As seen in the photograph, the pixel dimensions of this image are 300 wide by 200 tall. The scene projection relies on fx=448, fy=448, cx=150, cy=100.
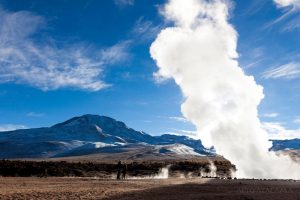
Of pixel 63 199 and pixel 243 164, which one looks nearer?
pixel 63 199

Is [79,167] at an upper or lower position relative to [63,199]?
upper

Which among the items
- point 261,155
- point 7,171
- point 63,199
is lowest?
point 63,199

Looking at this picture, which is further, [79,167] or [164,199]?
[79,167]

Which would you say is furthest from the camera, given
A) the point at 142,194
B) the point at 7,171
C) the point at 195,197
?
the point at 7,171

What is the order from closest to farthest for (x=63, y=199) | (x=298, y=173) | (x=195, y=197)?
1. (x=63, y=199)
2. (x=195, y=197)
3. (x=298, y=173)

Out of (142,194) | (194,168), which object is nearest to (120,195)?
(142,194)

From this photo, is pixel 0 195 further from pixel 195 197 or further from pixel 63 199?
pixel 195 197

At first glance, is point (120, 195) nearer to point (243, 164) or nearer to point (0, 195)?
point (0, 195)

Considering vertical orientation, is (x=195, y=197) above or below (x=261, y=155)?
below

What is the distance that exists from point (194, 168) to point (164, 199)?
2308 inches

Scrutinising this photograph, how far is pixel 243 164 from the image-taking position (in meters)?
91.9

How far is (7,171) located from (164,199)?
155ft

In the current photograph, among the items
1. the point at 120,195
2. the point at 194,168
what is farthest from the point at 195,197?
the point at 194,168

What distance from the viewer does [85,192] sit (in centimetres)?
3625
